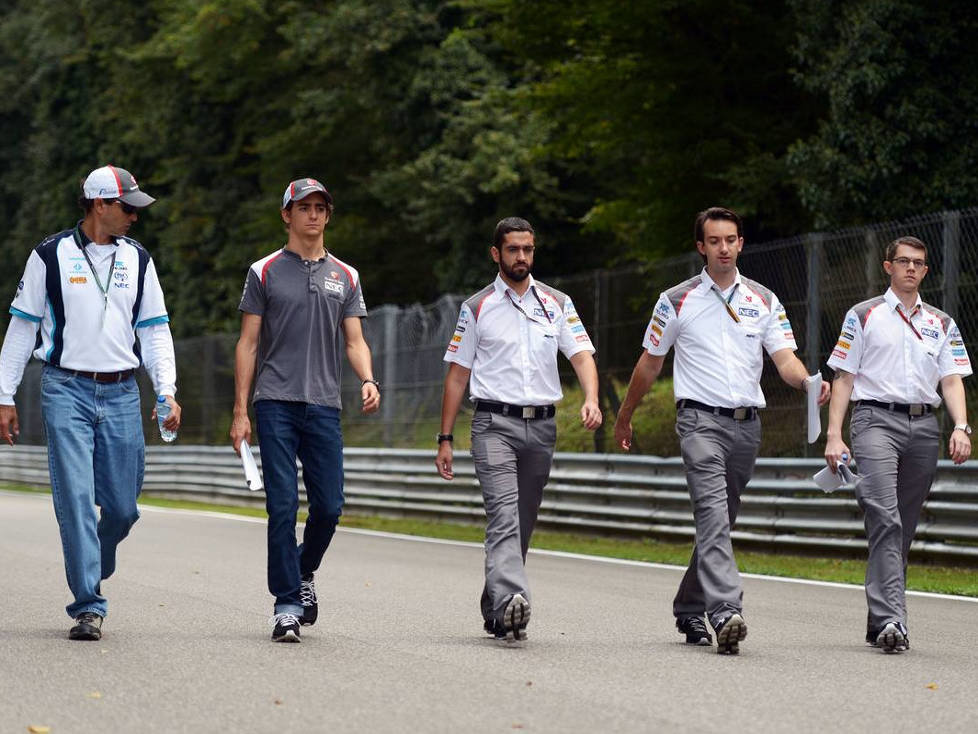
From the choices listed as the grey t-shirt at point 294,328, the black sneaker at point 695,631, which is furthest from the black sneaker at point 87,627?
the black sneaker at point 695,631

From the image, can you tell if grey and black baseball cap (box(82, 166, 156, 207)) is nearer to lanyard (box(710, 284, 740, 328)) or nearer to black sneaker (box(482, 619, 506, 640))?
black sneaker (box(482, 619, 506, 640))

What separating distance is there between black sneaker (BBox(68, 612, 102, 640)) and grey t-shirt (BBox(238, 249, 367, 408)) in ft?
4.16

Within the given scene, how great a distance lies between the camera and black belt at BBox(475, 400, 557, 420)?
8703 millimetres

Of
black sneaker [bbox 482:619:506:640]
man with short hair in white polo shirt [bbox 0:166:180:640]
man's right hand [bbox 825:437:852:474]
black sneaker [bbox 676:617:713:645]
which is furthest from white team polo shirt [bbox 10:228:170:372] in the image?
man's right hand [bbox 825:437:852:474]

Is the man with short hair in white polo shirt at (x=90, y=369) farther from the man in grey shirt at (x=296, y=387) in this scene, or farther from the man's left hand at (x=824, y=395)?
the man's left hand at (x=824, y=395)

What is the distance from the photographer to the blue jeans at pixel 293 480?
824 cm

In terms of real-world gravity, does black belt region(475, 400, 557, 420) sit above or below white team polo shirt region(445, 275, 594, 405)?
below

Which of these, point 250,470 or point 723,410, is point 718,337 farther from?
point 250,470

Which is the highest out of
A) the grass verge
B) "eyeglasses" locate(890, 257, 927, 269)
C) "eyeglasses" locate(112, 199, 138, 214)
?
"eyeglasses" locate(112, 199, 138, 214)

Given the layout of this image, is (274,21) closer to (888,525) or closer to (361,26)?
(361,26)

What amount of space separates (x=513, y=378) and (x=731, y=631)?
5.52 feet

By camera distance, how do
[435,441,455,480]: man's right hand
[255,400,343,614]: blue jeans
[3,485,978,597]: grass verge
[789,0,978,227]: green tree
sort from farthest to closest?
[789,0,978,227]: green tree
[3,485,978,597]: grass verge
[435,441,455,480]: man's right hand
[255,400,343,614]: blue jeans

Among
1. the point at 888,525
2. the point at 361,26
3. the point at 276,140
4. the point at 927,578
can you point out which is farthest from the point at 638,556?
the point at 276,140

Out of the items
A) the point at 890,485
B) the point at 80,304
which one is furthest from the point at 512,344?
the point at 80,304
